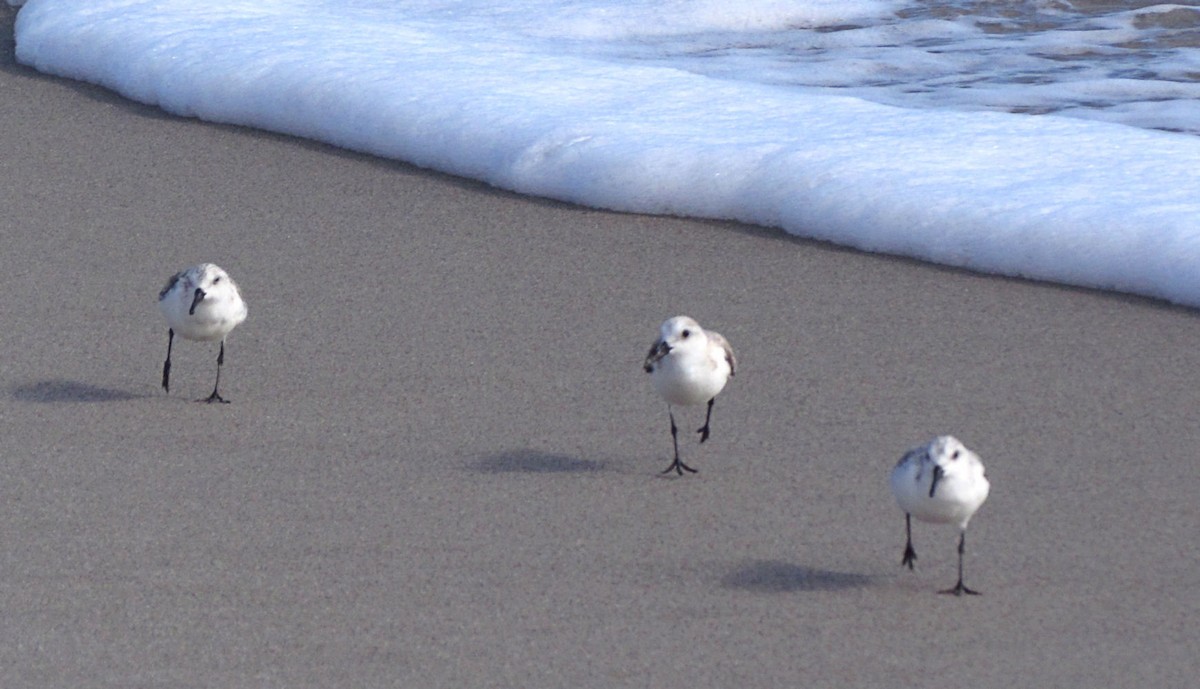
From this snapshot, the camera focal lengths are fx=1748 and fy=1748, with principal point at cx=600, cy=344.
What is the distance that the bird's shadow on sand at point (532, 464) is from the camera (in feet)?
12.6

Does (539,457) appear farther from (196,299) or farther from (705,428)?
(196,299)

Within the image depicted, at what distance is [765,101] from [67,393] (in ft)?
10.1

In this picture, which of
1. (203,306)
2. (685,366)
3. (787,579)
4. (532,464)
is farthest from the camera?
(203,306)

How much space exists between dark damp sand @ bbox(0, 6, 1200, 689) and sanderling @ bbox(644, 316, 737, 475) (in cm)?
17

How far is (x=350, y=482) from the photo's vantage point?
3.77 metres

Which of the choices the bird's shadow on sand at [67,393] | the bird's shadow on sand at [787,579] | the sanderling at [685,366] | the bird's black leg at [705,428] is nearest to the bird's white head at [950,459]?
the bird's shadow on sand at [787,579]

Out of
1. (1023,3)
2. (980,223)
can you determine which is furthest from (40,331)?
(1023,3)

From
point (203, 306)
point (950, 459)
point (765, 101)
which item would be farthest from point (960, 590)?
point (765, 101)

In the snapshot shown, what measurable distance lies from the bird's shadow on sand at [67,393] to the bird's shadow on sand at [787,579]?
1.71m

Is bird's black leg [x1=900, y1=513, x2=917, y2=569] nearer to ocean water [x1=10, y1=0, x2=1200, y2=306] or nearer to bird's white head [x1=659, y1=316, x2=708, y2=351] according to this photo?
bird's white head [x1=659, y1=316, x2=708, y2=351]

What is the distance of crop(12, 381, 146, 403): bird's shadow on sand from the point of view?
420 cm

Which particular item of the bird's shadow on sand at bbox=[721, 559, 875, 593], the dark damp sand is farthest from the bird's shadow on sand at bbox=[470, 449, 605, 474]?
the bird's shadow on sand at bbox=[721, 559, 875, 593]

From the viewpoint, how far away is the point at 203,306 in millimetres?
4168

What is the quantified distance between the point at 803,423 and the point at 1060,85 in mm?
3341
